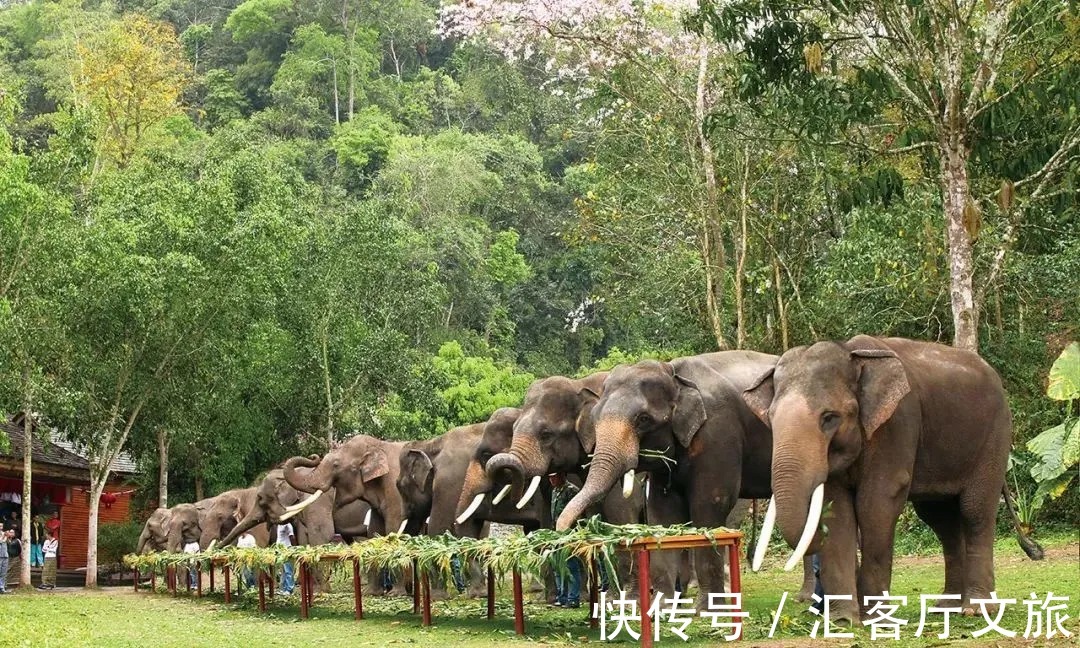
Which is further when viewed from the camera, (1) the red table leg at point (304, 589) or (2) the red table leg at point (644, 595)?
(1) the red table leg at point (304, 589)

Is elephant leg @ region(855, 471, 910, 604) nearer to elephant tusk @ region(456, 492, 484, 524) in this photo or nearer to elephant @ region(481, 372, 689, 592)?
elephant @ region(481, 372, 689, 592)

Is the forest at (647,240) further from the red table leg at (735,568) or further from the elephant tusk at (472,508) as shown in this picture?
the red table leg at (735,568)

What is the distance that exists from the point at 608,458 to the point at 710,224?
58.7 ft

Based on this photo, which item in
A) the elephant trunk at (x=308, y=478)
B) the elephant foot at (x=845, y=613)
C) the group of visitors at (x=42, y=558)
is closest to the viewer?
the elephant foot at (x=845, y=613)

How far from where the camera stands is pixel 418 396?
35906 mm

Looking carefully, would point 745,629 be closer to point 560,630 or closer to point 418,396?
point 560,630

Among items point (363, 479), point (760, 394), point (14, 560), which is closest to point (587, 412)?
point (760, 394)

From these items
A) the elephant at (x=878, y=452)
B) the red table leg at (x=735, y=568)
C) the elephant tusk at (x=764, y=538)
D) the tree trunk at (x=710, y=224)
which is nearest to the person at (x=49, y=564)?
the tree trunk at (x=710, y=224)

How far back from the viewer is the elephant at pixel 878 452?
11305 millimetres

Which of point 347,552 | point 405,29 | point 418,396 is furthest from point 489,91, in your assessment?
point 347,552

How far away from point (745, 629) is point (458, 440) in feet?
29.2

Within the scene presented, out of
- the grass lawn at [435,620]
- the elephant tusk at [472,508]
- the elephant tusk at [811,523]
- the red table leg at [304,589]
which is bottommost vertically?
the grass lawn at [435,620]

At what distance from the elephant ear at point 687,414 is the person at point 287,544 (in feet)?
35.6

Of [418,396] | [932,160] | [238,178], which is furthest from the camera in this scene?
[238,178]
